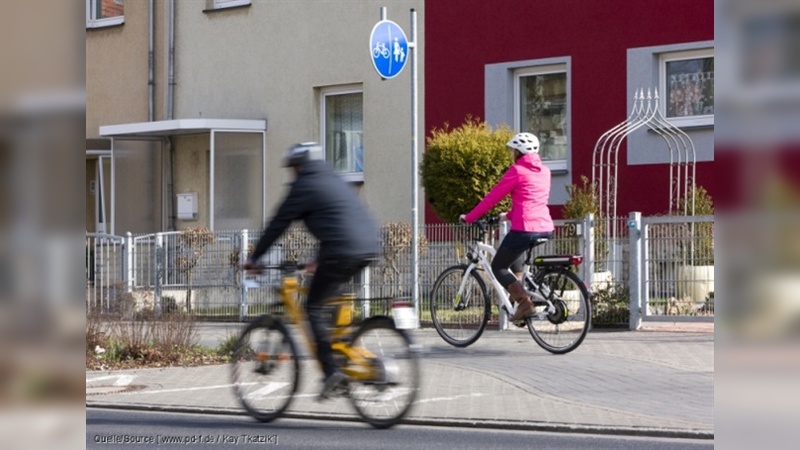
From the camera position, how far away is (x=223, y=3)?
23469 mm

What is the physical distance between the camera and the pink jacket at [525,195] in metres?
10.5

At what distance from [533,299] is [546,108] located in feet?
31.4

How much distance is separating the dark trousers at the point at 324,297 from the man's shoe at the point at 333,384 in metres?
0.03

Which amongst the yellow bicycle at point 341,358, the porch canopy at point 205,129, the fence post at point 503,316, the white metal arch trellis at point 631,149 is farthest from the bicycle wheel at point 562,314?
the porch canopy at point 205,129

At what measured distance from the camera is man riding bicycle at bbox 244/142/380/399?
263 inches

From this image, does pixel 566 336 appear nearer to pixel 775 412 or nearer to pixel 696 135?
pixel 696 135

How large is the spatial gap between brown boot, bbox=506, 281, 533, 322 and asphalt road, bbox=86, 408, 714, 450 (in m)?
3.32

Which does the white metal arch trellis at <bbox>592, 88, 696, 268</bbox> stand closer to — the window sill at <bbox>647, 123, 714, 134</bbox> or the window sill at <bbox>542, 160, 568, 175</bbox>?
the window sill at <bbox>647, 123, 714, 134</bbox>

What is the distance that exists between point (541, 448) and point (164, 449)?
196cm

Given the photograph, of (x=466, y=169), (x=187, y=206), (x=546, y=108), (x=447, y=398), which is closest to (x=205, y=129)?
(x=187, y=206)

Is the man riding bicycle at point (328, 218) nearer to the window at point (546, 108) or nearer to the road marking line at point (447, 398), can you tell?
the road marking line at point (447, 398)

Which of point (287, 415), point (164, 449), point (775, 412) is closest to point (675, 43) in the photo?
point (287, 415)

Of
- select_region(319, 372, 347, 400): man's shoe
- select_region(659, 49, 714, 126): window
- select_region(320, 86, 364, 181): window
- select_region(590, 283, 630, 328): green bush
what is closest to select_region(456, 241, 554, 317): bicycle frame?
select_region(590, 283, 630, 328): green bush

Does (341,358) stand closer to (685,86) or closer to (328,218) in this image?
(328,218)
